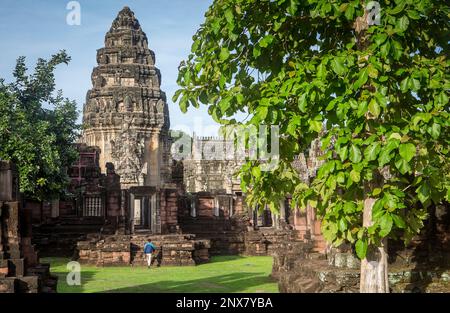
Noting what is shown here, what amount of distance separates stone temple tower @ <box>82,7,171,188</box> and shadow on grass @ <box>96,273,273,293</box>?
2576cm

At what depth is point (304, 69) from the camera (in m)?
6.70

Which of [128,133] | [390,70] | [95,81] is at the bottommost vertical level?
[390,70]

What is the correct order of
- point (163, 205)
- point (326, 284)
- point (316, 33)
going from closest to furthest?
point (316, 33), point (326, 284), point (163, 205)

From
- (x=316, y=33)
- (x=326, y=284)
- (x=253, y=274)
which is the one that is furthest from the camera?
(x=253, y=274)

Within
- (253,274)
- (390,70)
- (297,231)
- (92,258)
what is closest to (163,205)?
(92,258)

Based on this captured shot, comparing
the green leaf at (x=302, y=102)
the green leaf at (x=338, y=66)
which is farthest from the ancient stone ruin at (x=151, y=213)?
the green leaf at (x=338, y=66)

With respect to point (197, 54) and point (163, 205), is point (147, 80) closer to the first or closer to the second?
point (163, 205)

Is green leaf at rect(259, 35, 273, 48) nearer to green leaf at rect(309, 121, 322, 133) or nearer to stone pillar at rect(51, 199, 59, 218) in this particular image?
green leaf at rect(309, 121, 322, 133)

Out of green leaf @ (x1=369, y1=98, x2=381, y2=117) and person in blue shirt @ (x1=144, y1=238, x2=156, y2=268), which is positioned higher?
green leaf @ (x1=369, y1=98, x2=381, y2=117)

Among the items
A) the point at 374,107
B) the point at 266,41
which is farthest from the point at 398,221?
the point at 266,41

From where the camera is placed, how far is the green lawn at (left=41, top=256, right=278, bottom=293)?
568 inches

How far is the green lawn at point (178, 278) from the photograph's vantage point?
14422mm

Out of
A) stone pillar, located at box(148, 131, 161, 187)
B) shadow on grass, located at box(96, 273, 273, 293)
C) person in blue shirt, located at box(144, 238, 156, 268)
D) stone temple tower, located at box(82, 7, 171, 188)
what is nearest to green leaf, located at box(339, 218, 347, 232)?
shadow on grass, located at box(96, 273, 273, 293)

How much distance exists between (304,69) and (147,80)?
38.5m
